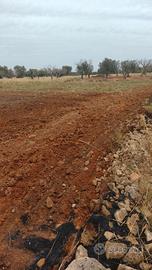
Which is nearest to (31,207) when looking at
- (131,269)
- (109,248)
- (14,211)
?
(14,211)

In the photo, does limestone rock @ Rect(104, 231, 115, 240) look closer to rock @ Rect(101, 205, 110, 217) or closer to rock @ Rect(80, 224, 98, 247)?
rock @ Rect(80, 224, 98, 247)

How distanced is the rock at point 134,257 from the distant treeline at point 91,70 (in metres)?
49.4

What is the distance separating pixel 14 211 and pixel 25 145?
1.68 m

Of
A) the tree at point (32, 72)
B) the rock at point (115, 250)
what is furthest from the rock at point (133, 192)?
the tree at point (32, 72)

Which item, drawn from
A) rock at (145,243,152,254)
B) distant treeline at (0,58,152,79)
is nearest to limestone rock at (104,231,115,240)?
rock at (145,243,152,254)

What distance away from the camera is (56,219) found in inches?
174

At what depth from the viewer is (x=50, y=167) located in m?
5.33

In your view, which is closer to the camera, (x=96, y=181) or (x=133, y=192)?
(x=133, y=192)

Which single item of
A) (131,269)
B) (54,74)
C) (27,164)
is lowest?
(54,74)

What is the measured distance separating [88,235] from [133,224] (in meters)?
0.47

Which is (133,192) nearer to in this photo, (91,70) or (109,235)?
(109,235)

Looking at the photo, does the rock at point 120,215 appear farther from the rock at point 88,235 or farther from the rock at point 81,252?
the rock at point 81,252

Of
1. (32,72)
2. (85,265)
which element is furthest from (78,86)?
(32,72)

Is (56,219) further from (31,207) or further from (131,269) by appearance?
(131,269)
